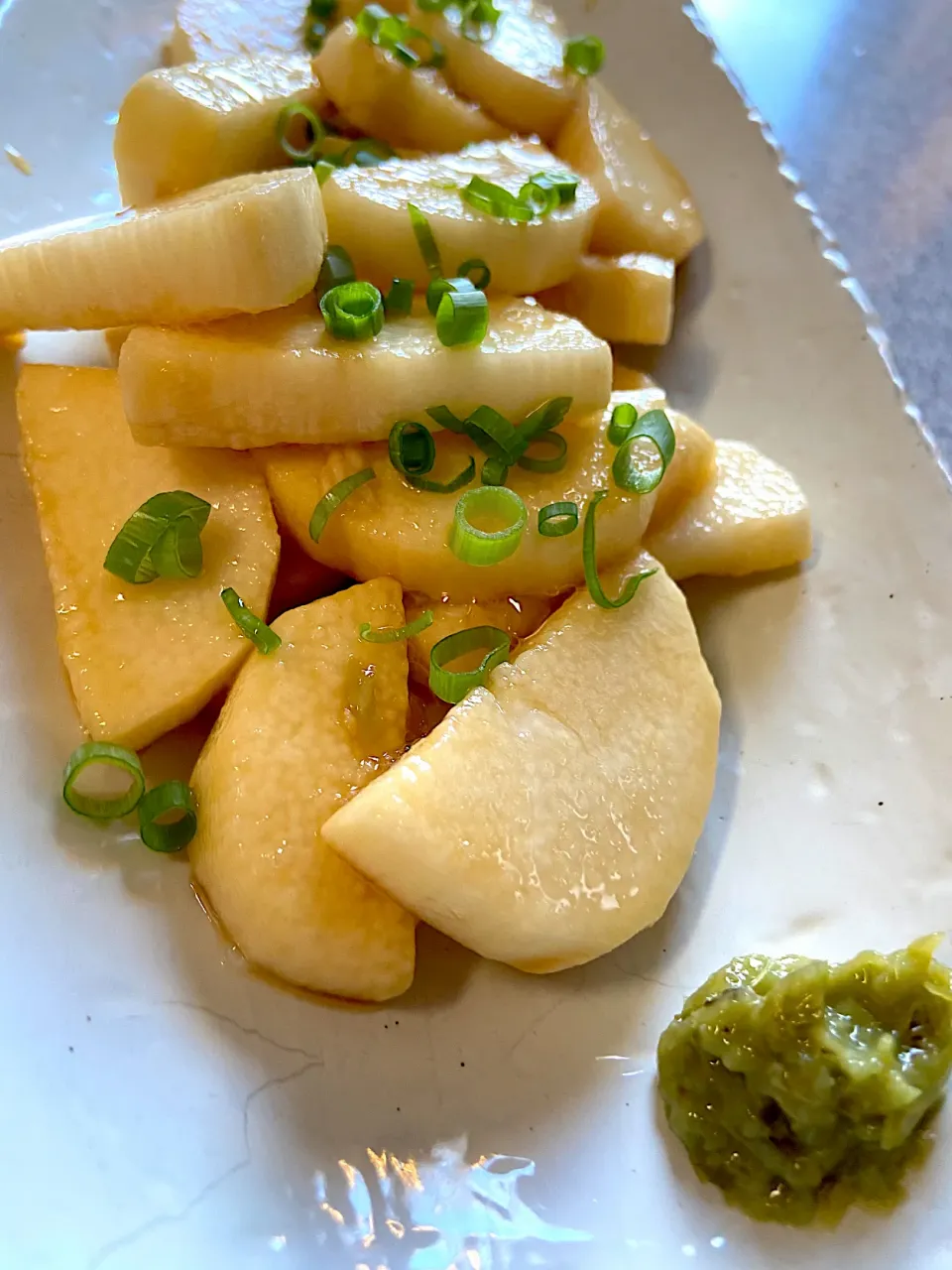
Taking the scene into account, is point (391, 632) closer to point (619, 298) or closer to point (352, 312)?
point (352, 312)

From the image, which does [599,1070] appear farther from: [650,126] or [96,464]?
[650,126]

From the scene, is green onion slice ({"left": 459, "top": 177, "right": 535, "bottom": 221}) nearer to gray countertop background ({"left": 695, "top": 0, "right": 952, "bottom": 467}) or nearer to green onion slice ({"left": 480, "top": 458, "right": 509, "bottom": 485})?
green onion slice ({"left": 480, "top": 458, "right": 509, "bottom": 485})

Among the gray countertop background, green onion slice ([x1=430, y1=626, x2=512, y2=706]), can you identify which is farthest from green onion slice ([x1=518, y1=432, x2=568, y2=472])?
the gray countertop background

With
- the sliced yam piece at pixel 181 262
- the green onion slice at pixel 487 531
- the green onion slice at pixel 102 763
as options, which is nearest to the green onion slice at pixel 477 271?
the sliced yam piece at pixel 181 262

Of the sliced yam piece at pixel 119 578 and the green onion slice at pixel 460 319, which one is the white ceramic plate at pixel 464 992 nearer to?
Answer: the sliced yam piece at pixel 119 578

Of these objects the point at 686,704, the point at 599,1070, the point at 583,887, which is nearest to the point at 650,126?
the point at 686,704

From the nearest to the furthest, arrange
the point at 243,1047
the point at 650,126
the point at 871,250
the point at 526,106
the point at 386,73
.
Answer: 1. the point at 243,1047
2. the point at 386,73
3. the point at 526,106
4. the point at 650,126
5. the point at 871,250
